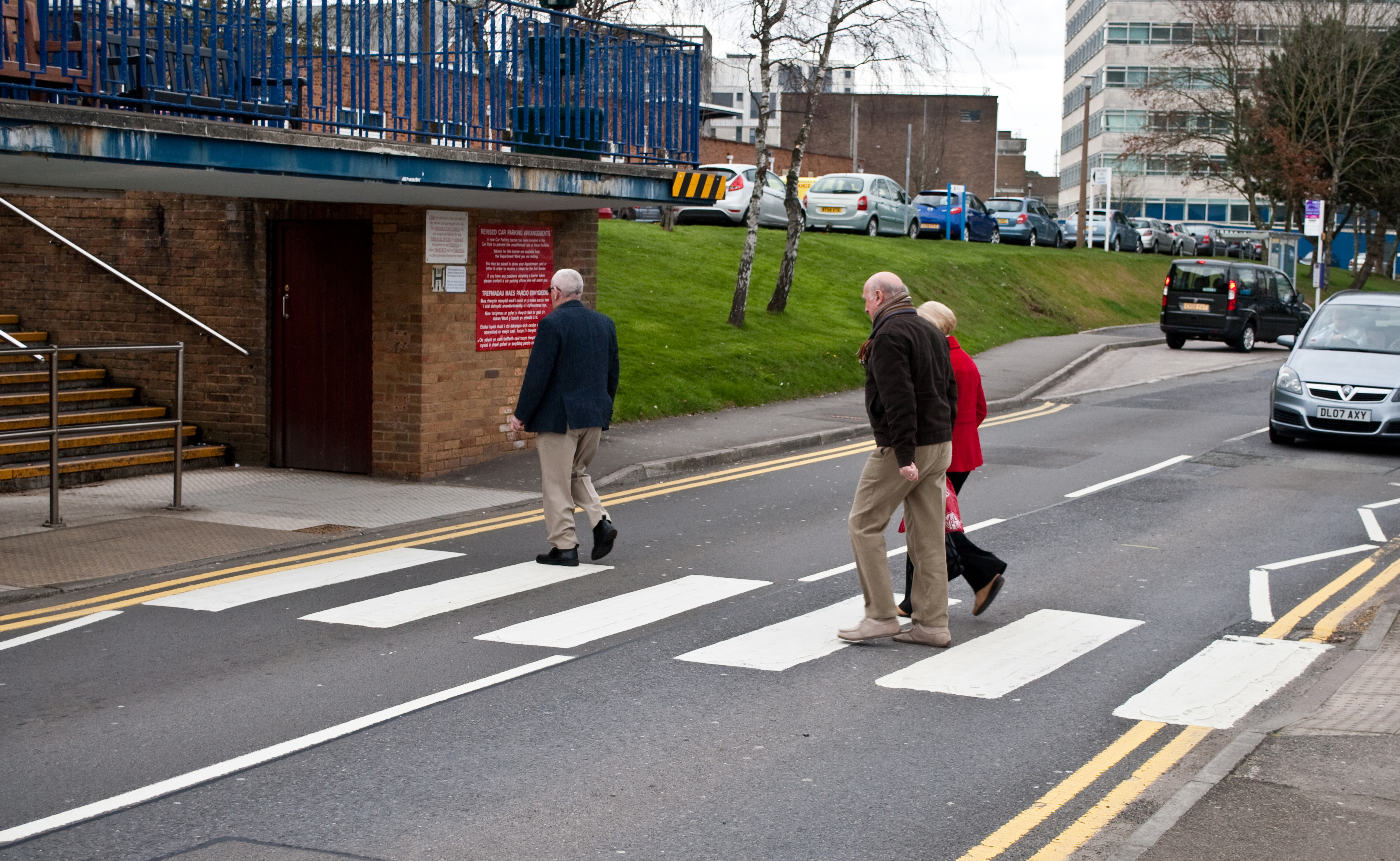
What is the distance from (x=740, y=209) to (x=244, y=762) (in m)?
27.0

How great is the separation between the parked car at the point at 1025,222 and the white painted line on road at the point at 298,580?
3544 centimetres

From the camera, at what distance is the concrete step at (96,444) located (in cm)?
1245

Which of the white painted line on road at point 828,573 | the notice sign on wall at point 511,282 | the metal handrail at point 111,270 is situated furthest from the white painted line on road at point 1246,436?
the metal handrail at point 111,270

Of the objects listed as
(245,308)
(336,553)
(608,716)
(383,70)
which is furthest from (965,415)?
(245,308)

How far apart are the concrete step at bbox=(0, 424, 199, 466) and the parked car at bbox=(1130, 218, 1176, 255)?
44.7 metres

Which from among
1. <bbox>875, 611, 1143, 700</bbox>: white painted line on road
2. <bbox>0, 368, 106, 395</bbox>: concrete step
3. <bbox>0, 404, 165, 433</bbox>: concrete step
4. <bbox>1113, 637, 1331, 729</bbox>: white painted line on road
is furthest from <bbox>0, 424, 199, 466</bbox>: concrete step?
<bbox>1113, 637, 1331, 729</bbox>: white painted line on road

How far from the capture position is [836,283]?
28.5m

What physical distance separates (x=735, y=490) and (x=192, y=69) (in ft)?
18.9

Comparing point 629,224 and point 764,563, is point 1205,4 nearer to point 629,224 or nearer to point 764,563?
point 629,224

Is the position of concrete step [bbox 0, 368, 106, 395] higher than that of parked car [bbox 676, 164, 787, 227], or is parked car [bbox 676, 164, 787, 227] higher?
parked car [bbox 676, 164, 787, 227]

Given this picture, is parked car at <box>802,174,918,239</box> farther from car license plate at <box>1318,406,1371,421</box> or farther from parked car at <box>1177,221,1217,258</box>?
parked car at <box>1177,221,1217,258</box>

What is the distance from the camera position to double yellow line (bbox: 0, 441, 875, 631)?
816cm

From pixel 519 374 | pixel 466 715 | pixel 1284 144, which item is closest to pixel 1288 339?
pixel 519 374

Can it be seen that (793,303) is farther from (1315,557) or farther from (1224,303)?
(1315,557)
